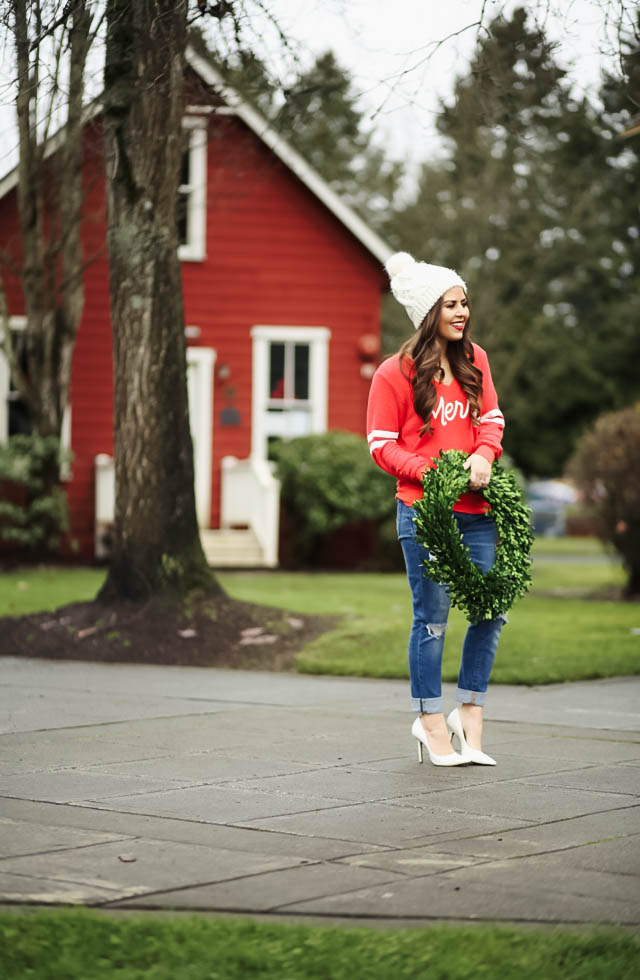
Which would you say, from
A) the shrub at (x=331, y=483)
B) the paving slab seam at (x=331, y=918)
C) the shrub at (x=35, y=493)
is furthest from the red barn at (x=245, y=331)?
the paving slab seam at (x=331, y=918)

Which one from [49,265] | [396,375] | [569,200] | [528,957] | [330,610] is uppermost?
[569,200]

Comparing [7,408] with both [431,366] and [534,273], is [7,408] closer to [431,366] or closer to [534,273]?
[431,366]

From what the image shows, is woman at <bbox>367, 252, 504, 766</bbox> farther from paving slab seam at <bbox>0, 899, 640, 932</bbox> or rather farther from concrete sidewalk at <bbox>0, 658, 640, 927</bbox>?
paving slab seam at <bbox>0, 899, 640, 932</bbox>

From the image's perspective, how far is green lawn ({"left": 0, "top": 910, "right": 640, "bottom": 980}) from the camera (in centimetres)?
314

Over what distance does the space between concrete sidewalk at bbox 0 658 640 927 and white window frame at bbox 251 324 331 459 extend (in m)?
13.0

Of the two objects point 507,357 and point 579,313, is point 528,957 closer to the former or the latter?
point 507,357

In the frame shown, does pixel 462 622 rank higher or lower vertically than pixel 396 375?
lower

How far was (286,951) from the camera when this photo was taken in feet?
10.7

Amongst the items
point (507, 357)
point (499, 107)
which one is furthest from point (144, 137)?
point (507, 357)

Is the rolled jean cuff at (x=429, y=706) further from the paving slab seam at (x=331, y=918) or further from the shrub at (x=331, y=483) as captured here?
the shrub at (x=331, y=483)

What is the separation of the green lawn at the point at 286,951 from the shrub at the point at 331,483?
53.2ft

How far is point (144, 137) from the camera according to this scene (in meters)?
10.5

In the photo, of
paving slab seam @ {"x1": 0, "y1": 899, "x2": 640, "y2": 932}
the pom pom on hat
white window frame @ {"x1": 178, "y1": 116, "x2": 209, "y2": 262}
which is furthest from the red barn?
paving slab seam @ {"x1": 0, "y1": 899, "x2": 640, "y2": 932}

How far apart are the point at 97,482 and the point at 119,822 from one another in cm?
1571
